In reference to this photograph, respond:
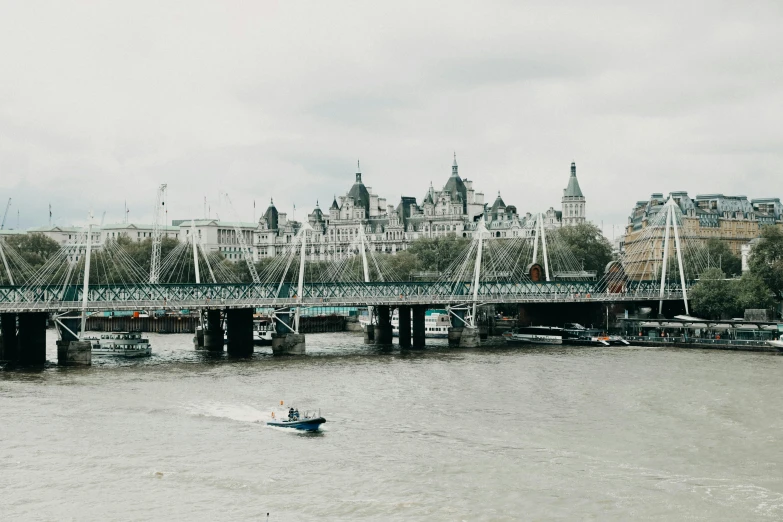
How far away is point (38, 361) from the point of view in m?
90.1

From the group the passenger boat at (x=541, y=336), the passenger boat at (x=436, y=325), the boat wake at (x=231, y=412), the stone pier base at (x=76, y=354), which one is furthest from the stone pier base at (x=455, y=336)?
the boat wake at (x=231, y=412)

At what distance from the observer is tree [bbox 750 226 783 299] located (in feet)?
390

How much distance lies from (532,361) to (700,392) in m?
23.5

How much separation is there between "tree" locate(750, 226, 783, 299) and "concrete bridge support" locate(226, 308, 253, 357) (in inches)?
2192

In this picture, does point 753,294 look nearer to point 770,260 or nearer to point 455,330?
point 770,260

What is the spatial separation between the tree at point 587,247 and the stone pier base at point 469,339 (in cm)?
7263

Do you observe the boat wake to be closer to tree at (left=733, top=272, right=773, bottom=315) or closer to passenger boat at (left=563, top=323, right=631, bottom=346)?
passenger boat at (left=563, top=323, right=631, bottom=346)

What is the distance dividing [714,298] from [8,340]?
71.7 meters

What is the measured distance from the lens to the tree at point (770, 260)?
390 ft

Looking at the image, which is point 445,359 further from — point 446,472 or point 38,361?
point 446,472

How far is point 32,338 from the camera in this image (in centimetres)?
9081

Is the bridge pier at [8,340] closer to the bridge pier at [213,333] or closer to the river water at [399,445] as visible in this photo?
the river water at [399,445]

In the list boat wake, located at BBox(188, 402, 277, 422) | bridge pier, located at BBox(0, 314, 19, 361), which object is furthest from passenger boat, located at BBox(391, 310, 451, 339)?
boat wake, located at BBox(188, 402, 277, 422)

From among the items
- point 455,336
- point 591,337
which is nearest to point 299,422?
point 455,336
